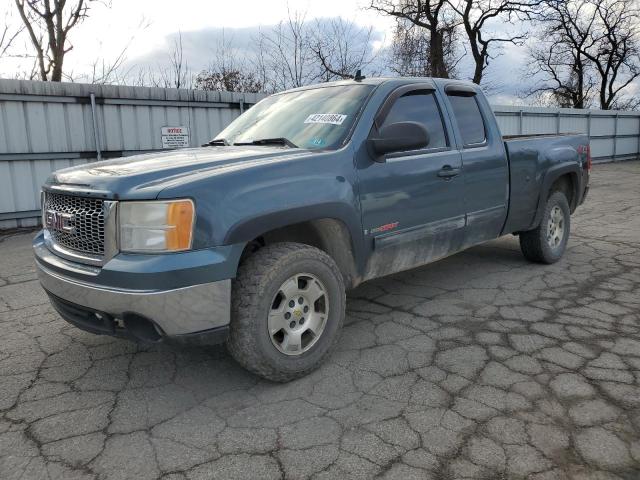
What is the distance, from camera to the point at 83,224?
2.87 metres

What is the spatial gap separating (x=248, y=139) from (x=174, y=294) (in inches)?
68.9

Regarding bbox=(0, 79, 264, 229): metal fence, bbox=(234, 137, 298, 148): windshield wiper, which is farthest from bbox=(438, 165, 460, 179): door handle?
bbox=(0, 79, 264, 229): metal fence

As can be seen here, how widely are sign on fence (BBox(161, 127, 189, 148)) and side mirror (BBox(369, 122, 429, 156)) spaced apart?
23.3ft

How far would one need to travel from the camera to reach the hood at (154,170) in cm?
269

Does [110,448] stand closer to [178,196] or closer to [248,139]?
[178,196]

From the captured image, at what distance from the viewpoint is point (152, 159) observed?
335 cm

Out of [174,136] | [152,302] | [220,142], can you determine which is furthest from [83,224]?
[174,136]

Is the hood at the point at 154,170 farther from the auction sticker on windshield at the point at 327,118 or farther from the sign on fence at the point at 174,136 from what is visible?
the sign on fence at the point at 174,136

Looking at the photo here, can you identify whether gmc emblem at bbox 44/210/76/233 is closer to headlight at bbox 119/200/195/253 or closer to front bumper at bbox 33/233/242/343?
front bumper at bbox 33/233/242/343

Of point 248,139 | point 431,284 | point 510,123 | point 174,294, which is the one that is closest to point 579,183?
point 431,284

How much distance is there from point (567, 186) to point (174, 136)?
22.3ft

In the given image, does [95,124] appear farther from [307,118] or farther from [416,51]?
[416,51]

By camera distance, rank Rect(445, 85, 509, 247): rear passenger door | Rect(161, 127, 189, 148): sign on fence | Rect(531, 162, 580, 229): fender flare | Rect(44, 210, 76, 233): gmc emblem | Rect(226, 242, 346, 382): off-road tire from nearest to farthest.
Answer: Rect(226, 242, 346, 382): off-road tire < Rect(44, 210, 76, 233): gmc emblem < Rect(445, 85, 509, 247): rear passenger door < Rect(531, 162, 580, 229): fender flare < Rect(161, 127, 189, 148): sign on fence

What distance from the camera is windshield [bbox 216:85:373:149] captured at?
11.7 feet
